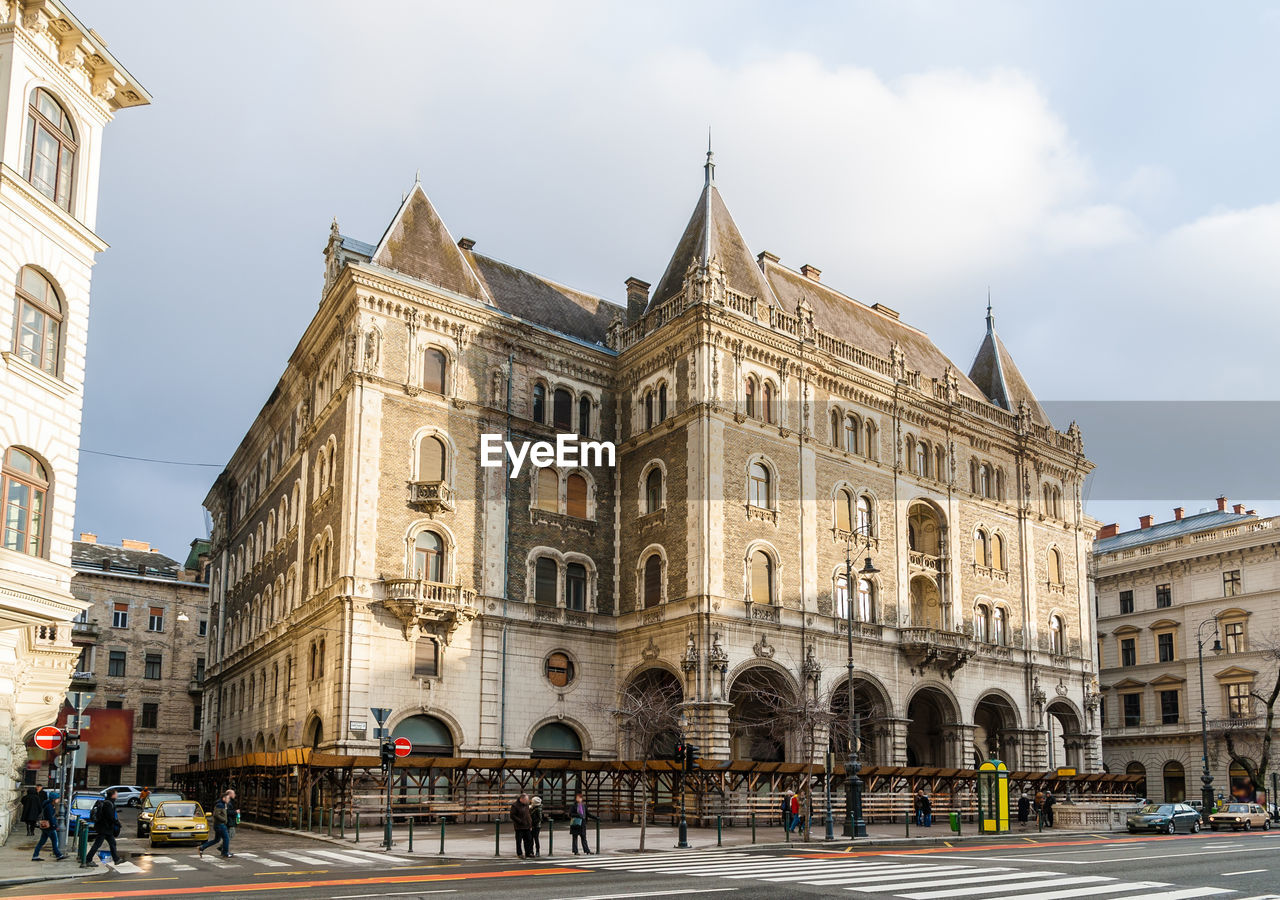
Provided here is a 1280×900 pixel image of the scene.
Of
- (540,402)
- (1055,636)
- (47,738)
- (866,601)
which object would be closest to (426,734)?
(540,402)

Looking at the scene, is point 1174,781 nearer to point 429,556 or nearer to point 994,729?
point 994,729

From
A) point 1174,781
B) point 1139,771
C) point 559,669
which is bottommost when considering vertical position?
point 1174,781

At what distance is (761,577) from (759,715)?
6.34 meters

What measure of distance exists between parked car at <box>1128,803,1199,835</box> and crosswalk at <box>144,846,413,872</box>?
27.5 metres

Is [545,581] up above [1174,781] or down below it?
above

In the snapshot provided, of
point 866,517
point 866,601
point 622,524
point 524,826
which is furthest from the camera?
point 866,517

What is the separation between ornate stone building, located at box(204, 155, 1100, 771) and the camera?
1672 inches

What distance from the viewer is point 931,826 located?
1663 inches

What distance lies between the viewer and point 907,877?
2156 centimetres

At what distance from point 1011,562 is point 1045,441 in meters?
7.75

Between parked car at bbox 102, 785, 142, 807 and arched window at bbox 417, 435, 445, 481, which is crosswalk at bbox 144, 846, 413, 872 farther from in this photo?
parked car at bbox 102, 785, 142, 807

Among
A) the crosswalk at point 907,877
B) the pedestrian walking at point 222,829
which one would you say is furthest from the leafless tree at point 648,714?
the pedestrian walking at point 222,829

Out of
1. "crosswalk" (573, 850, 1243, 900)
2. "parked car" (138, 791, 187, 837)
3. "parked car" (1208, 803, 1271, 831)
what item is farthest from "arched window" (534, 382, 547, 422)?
"parked car" (1208, 803, 1271, 831)

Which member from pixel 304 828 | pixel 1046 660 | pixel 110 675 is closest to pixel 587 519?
pixel 304 828
